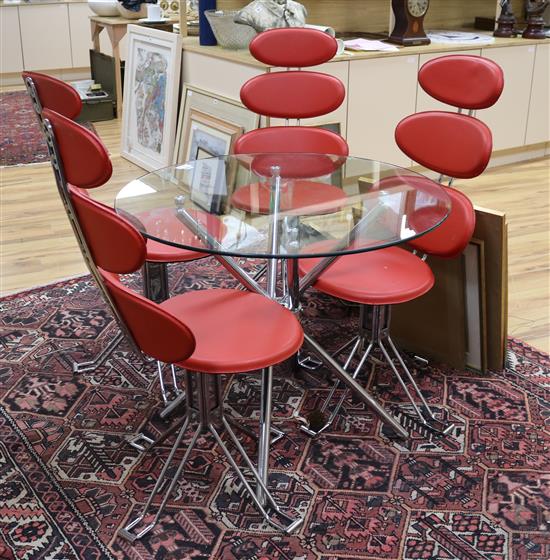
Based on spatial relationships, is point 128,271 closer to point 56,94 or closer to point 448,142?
point 56,94

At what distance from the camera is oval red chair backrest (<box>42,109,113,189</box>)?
6.56 ft

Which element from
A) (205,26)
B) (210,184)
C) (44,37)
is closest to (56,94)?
(210,184)

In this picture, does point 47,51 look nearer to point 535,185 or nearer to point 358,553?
point 535,185

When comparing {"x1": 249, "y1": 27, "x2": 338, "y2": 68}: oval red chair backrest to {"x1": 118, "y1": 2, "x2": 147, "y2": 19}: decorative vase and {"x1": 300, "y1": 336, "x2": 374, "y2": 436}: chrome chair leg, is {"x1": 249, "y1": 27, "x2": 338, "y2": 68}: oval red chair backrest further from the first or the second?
{"x1": 118, "y1": 2, "x2": 147, "y2": 19}: decorative vase

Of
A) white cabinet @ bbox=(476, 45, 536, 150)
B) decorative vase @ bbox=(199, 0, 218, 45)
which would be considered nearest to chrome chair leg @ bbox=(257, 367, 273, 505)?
decorative vase @ bbox=(199, 0, 218, 45)

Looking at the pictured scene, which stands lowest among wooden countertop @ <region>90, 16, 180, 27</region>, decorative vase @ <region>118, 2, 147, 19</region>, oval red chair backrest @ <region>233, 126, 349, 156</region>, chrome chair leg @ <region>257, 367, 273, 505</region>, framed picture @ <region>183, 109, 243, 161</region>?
chrome chair leg @ <region>257, 367, 273, 505</region>

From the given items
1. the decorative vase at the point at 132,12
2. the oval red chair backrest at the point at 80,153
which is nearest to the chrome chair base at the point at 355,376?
the oval red chair backrest at the point at 80,153

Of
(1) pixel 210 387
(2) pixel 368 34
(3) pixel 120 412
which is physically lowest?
(3) pixel 120 412

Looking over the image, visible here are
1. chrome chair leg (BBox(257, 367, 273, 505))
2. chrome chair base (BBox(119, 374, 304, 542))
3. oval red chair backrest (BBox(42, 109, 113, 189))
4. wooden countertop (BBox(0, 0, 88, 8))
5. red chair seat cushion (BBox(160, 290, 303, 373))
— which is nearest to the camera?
oval red chair backrest (BBox(42, 109, 113, 189))

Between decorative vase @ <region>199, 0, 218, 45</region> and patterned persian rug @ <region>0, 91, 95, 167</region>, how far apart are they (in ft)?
5.31

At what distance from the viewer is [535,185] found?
17.9 ft

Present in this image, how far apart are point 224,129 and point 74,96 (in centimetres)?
215

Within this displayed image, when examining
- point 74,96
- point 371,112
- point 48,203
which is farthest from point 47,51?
point 74,96

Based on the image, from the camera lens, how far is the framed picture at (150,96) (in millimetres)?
5344
